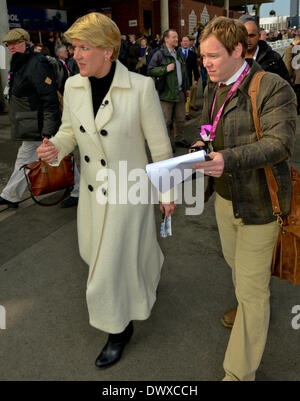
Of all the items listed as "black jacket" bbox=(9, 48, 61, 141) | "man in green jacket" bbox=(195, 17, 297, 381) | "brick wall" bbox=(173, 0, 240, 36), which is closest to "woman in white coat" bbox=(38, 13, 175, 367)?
"man in green jacket" bbox=(195, 17, 297, 381)

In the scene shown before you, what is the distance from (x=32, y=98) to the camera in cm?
450

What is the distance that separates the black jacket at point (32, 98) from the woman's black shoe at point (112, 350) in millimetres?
2580

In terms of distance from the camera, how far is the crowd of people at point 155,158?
1.84 meters

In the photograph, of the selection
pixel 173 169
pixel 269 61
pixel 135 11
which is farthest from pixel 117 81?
pixel 135 11

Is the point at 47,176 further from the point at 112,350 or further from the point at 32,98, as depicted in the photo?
the point at 112,350

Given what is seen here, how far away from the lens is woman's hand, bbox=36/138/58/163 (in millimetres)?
2213

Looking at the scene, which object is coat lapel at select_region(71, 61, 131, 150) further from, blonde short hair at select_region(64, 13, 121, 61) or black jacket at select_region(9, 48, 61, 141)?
black jacket at select_region(9, 48, 61, 141)

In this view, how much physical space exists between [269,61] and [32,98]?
256 cm

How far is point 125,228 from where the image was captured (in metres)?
2.32

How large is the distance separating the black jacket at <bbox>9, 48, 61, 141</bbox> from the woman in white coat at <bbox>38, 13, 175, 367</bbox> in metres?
2.09

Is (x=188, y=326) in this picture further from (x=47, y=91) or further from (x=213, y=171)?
(x=47, y=91)

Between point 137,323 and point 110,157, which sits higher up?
point 110,157
